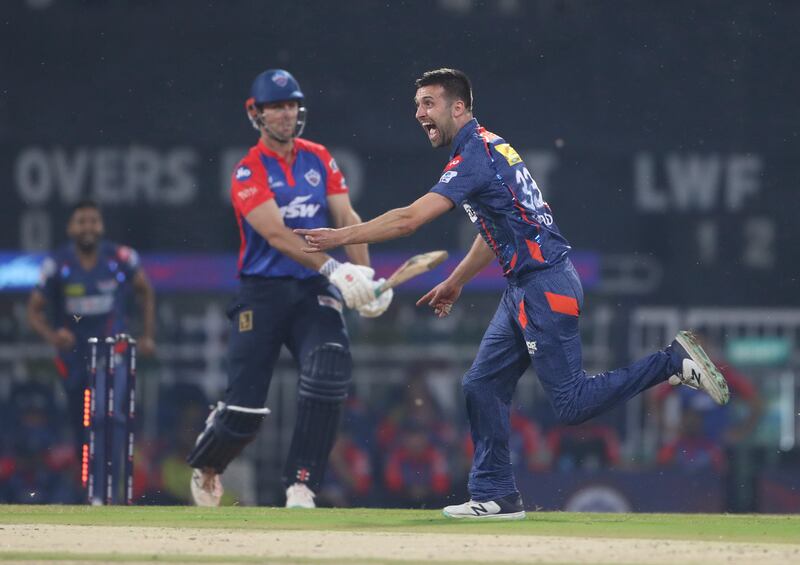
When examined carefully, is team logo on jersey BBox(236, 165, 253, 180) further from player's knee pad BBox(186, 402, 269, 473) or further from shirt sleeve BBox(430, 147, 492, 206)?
shirt sleeve BBox(430, 147, 492, 206)

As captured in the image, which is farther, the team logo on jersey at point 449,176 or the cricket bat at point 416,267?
the cricket bat at point 416,267

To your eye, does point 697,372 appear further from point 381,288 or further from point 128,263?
point 128,263

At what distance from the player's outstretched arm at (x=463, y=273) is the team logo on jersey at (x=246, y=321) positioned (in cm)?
98

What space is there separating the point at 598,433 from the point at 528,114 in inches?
108

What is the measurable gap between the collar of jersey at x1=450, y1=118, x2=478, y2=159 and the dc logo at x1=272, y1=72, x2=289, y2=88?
1.26 meters

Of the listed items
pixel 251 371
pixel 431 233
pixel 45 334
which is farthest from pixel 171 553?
pixel 431 233

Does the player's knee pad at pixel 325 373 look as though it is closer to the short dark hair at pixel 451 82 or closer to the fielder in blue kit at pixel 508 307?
the fielder in blue kit at pixel 508 307

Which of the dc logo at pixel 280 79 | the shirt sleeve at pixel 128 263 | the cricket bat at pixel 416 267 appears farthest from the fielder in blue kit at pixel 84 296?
the cricket bat at pixel 416 267

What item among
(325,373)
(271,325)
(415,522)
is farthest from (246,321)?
(415,522)

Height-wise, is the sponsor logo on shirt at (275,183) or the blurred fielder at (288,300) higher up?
the sponsor logo on shirt at (275,183)

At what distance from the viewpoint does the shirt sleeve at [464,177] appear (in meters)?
5.95

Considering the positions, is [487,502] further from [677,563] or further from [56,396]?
[56,396]

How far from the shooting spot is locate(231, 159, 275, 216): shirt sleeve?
707cm

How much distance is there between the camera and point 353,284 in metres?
6.86
